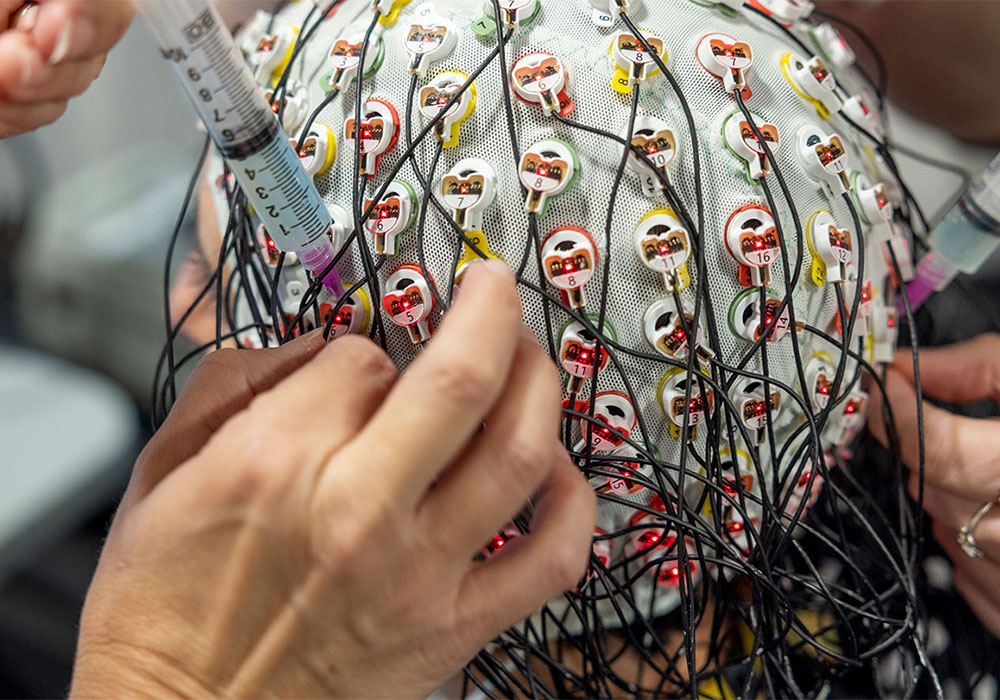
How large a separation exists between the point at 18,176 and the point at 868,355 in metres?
1.52

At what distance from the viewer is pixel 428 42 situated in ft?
1.83

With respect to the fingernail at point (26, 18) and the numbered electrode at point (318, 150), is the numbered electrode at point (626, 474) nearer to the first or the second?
the numbered electrode at point (318, 150)

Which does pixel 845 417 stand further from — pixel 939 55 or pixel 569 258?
pixel 939 55

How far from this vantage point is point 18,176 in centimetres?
141

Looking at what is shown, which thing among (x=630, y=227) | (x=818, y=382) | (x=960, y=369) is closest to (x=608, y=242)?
(x=630, y=227)

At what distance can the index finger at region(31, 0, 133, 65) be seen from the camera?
426 millimetres

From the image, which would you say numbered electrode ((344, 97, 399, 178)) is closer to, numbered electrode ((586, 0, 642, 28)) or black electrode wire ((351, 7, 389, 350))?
black electrode wire ((351, 7, 389, 350))

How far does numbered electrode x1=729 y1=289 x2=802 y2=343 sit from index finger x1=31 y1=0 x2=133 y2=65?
1.54 ft

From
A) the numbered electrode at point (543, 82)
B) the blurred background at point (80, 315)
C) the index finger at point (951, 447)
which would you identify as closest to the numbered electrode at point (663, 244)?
the numbered electrode at point (543, 82)

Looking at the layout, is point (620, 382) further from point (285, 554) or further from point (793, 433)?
point (285, 554)

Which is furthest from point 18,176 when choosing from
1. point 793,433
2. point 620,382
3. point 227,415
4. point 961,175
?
point 961,175

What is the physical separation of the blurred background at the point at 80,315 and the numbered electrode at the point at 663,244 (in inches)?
29.5

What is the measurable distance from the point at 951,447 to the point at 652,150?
0.41 metres

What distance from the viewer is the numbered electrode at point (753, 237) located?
54cm
